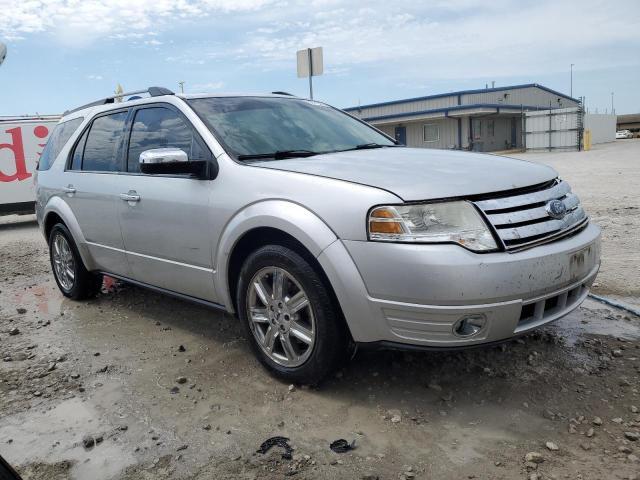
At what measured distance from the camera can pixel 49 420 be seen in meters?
3.19

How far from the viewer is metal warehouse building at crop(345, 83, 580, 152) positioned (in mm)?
39713

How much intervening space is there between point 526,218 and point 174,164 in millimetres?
2081

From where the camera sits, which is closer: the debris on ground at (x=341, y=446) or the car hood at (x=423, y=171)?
the debris on ground at (x=341, y=446)

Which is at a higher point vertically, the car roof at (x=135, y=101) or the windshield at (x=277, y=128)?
the car roof at (x=135, y=101)

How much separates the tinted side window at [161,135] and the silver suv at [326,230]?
1 cm

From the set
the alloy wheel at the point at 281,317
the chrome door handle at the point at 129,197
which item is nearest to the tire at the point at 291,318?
the alloy wheel at the point at 281,317

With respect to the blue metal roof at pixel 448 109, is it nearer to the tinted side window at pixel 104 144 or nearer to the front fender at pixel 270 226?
the tinted side window at pixel 104 144

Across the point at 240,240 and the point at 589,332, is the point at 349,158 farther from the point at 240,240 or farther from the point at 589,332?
the point at 589,332

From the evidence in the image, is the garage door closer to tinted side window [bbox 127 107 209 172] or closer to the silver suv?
the silver suv

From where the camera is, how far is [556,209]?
309 centimetres

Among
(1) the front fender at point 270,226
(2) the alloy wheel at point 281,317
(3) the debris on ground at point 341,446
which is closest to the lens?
(3) the debris on ground at point 341,446

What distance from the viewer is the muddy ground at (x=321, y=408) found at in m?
2.62

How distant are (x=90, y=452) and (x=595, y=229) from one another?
3.07m

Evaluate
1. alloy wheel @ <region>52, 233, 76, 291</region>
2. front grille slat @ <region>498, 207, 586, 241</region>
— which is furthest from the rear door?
front grille slat @ <region>498, 207, 586, 241</region>
